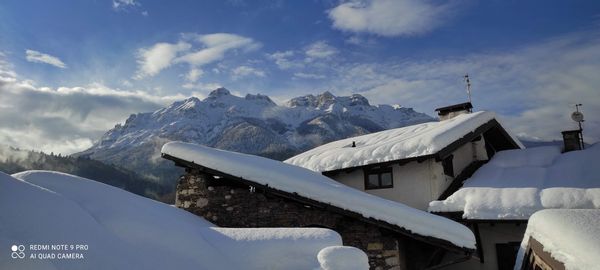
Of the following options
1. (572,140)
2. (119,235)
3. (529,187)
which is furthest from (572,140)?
(119,235)

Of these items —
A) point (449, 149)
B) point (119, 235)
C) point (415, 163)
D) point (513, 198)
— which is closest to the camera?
point (119, 235)

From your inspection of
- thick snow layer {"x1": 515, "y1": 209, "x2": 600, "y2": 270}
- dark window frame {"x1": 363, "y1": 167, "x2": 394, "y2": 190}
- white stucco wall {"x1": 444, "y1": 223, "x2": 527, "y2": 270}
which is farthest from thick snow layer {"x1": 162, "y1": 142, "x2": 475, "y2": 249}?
dark window frame {"x1": 363, "y1": 167, "x2": 394, "y2": 190}

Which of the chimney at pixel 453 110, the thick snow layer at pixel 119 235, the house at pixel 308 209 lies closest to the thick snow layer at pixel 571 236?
the thick snow layer at pixel 119 235

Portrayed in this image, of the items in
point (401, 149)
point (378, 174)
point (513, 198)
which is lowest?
point (513, 198)

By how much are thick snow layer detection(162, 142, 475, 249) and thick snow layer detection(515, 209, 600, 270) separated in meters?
3.18

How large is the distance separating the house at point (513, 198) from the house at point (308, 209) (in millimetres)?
2096

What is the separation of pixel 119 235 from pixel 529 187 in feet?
37.9

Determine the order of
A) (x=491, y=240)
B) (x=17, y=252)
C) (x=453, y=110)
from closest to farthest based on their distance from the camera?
(x=17, y=252), (x=491, y=240), (x=453, y=110)

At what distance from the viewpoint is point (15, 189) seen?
5.49 meters

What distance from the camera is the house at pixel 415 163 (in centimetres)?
1411

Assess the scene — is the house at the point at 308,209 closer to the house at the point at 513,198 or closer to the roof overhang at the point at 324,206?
the roof overhang at the point at 324,206

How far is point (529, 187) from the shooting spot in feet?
42.3

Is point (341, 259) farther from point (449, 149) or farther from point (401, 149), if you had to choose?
point (449, 149)

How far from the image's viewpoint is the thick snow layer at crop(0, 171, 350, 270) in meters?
4.95
